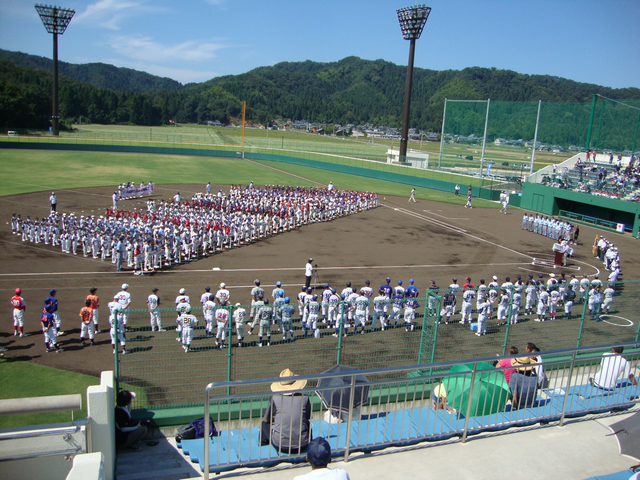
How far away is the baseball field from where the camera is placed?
440 inches

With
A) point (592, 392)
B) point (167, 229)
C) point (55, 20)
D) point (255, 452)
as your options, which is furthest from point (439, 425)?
point (55, 20)

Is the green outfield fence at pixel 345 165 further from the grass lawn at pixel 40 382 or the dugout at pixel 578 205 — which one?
the grass lawn at pixel 40 382

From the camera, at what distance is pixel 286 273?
20.2 meters

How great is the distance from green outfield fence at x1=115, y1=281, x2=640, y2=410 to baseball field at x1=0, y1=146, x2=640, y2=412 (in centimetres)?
4

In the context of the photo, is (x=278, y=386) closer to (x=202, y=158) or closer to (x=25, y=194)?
(x=25, y=194)

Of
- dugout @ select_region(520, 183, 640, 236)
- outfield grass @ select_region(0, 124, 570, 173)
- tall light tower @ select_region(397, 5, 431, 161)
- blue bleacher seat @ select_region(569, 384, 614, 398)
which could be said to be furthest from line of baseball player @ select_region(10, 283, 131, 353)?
tall light tower @ select_region(397, 5, 431, 161)

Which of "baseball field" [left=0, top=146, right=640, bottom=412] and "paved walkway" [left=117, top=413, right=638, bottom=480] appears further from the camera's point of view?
"baseball field" [left=0, top=146, right=640, bottom=412]

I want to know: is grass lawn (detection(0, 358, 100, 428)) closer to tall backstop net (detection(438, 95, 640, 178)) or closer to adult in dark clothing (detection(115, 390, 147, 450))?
adult in dark clothing (detection(115, 390, 147, 450))

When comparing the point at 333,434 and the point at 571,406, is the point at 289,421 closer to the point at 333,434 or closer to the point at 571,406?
the point at 333,434

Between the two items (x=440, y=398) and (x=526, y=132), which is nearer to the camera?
(x=440, y=398)

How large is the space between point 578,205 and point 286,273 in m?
29.6

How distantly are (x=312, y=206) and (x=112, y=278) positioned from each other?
15536mm

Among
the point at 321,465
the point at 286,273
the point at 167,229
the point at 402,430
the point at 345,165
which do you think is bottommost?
the point at 286,273

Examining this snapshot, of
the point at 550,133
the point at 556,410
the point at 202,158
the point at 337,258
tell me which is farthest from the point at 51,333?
the point at 202,158
